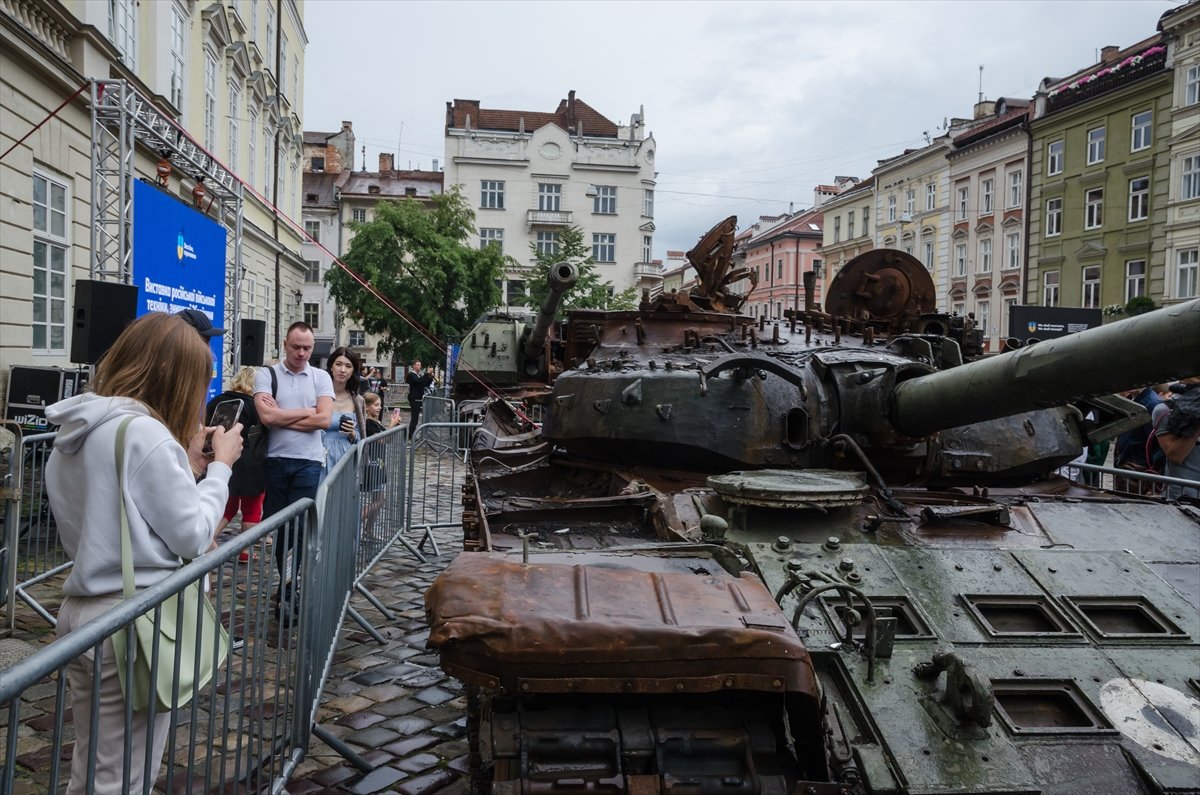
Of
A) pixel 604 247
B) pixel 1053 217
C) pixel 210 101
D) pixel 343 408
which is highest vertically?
pixel 604 247

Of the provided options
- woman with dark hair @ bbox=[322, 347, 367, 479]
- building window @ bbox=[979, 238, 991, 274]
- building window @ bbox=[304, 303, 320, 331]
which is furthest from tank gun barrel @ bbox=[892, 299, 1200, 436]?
building window @ bbox=[304, 303, 320, 331]

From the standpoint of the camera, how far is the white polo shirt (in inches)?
258

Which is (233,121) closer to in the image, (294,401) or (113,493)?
(294,401)

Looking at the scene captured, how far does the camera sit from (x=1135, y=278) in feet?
99.1

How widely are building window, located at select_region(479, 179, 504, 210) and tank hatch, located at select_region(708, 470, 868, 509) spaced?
1847 inches

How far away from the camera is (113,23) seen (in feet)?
45.0

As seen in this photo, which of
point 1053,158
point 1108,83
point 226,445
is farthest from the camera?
point 1053,158

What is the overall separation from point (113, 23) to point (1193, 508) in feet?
47.1

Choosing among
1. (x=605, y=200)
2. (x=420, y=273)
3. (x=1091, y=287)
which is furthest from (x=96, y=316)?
(x=605, y=200)

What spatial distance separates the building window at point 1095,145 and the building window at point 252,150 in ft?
83.9

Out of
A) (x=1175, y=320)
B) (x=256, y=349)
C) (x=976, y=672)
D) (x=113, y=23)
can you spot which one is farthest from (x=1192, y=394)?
(x=113, y=23)

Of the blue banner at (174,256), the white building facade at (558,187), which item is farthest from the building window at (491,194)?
the blue banner at (174,256)

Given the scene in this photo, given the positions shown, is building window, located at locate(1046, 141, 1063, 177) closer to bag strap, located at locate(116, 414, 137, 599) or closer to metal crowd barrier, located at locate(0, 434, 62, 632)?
metal crowd barrier, located at locate(0, 434, 62, 632)

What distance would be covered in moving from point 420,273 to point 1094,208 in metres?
22.1
